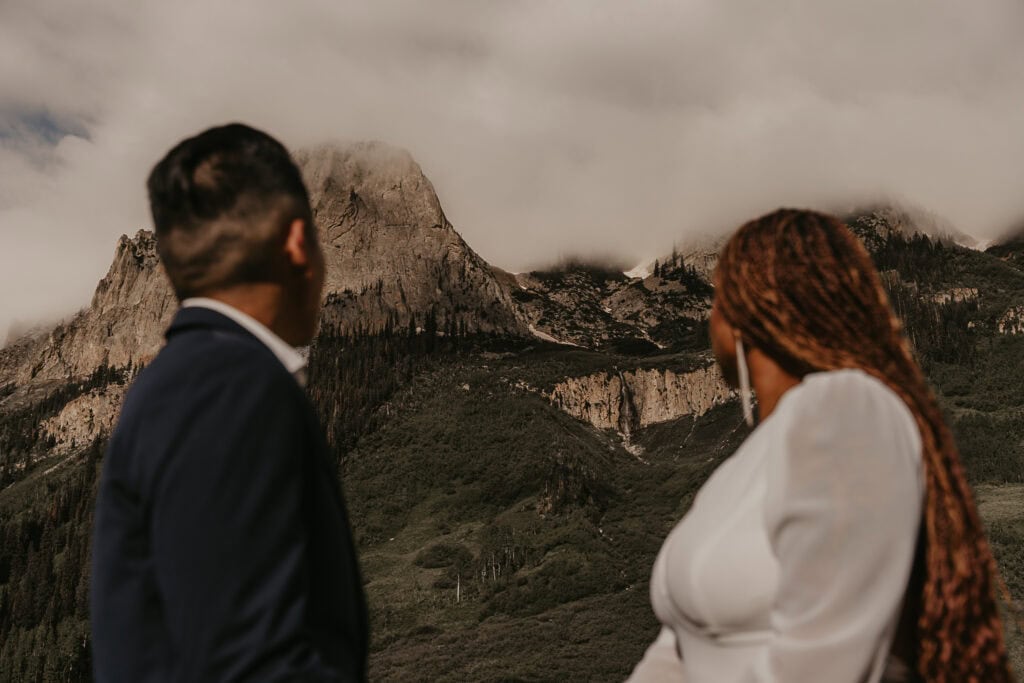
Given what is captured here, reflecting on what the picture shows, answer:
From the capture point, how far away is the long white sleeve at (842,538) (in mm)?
1757

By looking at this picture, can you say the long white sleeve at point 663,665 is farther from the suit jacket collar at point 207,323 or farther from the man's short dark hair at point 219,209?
the man's short dark hair at point 219,209

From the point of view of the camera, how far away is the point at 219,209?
1.86 meters

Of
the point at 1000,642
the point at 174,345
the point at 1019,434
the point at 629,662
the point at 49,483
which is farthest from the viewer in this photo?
the point at 49,483

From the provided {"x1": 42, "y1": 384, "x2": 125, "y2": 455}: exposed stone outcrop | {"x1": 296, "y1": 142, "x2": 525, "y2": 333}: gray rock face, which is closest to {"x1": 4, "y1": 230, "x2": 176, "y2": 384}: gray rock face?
{"x1": 42, "y1": 384, "x2": 125, "y2": 455}: exposed stone outcrop

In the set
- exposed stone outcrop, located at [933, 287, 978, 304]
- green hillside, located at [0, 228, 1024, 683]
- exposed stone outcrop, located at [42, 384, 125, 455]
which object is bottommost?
green hillside, located at [0, 228, 1024, 683]

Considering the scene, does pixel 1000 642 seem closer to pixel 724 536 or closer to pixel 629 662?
pixel 724 536

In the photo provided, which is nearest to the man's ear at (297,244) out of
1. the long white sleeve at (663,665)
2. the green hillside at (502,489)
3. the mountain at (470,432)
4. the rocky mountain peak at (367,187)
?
the long white sleeve at (663,665)

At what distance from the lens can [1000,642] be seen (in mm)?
1972

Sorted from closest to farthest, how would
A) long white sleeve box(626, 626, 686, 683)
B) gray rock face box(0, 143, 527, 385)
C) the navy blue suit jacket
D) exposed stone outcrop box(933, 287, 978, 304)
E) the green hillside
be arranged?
the navy blue suit jacket, long white sleeve box(626, 626, 686, 683), the green hillside, exposed stone outcrop box(933, 287, 978, 304), gray rock face box(0, 143, 527, 385)

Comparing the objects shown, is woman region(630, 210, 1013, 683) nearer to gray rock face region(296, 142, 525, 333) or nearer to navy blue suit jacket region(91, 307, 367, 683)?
navy blue suit jacket region(91, 307, 367, 683)

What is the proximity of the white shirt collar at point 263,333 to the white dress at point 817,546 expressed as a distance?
1052mm

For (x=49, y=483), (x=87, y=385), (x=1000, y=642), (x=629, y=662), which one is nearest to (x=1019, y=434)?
(x=629, y=662)

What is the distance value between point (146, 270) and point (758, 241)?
20964cm

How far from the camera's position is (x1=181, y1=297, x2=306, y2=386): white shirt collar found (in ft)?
6.01
